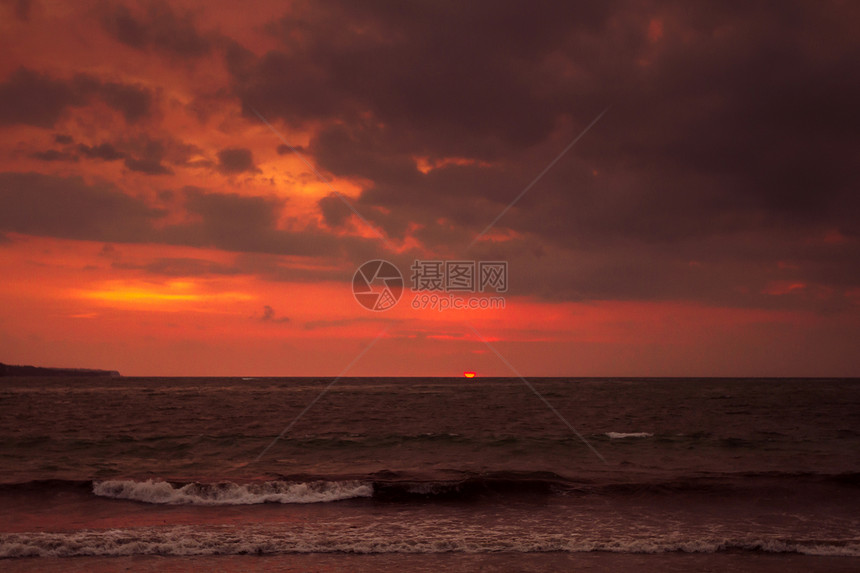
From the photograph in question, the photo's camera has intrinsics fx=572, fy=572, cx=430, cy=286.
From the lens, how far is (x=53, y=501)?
17.6 meters

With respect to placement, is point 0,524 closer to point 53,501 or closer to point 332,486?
point 53,501

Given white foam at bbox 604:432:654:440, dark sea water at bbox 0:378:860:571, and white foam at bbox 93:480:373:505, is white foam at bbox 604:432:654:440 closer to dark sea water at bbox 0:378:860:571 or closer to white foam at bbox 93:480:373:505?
dark sea water at bbox 0:378:860:571

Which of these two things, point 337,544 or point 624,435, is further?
point 624,435

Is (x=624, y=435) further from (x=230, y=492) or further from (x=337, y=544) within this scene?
(x=337, y=544)

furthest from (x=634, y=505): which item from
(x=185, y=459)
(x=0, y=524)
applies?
(x=185, y=459)

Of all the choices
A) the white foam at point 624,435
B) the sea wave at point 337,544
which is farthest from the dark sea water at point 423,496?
the white foam at point 624,435

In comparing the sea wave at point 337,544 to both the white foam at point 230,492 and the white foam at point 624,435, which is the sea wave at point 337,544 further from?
the white foam at point 624,435

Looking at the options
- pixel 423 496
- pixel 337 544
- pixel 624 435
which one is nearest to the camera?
pixel 337 544

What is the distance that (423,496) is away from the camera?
18.9 metres

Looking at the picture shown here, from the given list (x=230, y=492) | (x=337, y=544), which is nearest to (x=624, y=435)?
(x=230, y=492)

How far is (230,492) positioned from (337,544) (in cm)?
666

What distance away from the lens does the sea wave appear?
1252 cm

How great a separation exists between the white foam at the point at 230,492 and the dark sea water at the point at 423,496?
0.06m

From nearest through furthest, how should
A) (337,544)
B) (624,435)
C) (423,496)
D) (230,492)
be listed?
(337,544) < (230,492) < (423,496) < (624,435)
